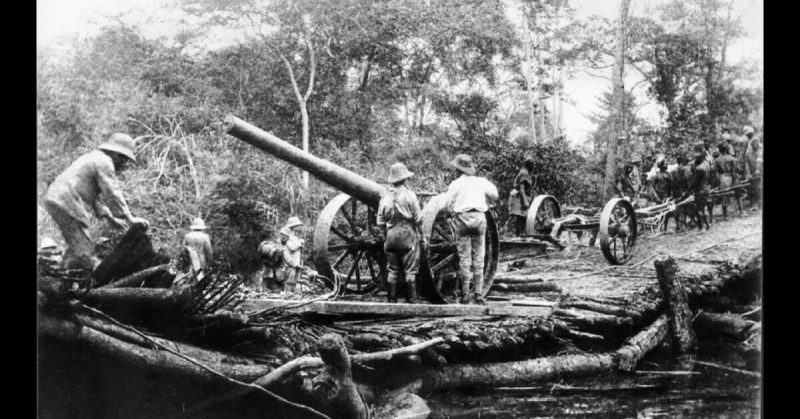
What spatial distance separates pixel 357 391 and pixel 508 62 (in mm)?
3132

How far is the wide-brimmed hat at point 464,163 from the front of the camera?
6.09 m

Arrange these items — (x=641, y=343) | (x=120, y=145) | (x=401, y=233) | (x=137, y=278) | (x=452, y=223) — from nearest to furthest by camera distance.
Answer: (x=137, y=278) → (x=120, y=145) → (x=641, y=343) → (x=401, y=233) → (x=452, y=223)

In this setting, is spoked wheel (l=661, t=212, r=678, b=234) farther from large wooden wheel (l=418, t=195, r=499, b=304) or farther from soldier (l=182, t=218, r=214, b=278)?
soldier (l=182, t=218, r=214, b=278)

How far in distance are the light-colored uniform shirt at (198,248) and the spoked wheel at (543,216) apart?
343cm

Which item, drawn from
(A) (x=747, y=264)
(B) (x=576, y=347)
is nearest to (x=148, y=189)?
(B) (x=576, y=347)

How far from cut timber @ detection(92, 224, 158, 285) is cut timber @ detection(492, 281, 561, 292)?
12.4ft

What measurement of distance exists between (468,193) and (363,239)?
111 cm

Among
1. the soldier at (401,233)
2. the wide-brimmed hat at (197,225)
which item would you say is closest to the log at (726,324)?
the soldier at (401,233)

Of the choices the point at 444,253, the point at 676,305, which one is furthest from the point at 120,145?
the point at 676,305

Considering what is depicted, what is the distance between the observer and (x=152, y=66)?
5.39m

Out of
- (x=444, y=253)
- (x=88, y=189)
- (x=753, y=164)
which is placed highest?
(x=753, y=164)

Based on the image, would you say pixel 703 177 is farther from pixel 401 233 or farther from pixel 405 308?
pixel 405 308

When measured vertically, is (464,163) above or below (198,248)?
above

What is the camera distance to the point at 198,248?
209 inches
